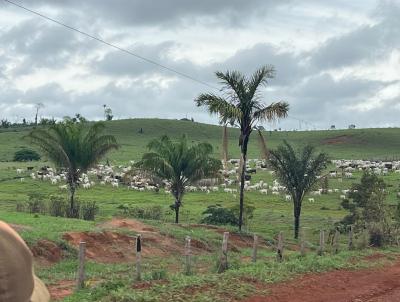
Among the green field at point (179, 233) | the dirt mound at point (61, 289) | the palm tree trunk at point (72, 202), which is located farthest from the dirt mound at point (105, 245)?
the palm tree trunk at point (72, 202)

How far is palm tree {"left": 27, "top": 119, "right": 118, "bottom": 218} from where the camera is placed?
1227 inches

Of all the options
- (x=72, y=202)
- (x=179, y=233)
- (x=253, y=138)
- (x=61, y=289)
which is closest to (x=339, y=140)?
(x=253, y=138)

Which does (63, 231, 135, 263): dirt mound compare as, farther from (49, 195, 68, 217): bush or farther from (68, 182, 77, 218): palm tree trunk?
(49, 195, 68, 217): bush

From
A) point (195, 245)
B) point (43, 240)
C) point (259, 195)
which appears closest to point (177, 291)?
point (43, 240)

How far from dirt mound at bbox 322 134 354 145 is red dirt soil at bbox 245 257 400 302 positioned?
363ft

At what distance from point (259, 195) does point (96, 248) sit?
130 ft

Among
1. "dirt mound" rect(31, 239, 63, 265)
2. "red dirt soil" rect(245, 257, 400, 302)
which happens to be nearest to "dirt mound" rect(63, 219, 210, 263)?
"dirt mound" rect(31, 239, 63, 265)

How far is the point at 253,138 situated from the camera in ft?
408

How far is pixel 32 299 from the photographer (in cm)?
225

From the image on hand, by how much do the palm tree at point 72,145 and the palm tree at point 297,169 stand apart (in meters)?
9.50

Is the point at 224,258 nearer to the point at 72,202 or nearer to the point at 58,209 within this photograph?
the point at 72,202

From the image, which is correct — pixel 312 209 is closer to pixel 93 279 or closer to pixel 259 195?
pixel 259 195

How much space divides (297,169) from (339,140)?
96822mm

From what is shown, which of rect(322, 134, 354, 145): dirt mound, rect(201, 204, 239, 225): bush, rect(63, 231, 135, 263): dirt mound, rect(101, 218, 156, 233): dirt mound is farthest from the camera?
rect(322, 134, 354, 145): dirt mound
